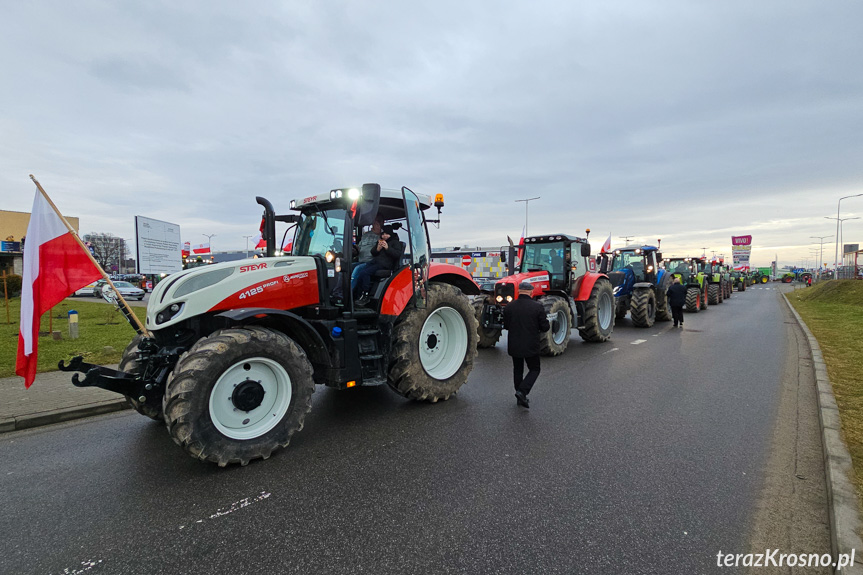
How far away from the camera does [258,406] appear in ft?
13.2

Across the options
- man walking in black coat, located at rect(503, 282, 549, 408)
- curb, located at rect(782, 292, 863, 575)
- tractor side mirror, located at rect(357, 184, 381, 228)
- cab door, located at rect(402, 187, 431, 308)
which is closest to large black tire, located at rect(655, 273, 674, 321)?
curb, located at rect(782, 292, 863, 575)

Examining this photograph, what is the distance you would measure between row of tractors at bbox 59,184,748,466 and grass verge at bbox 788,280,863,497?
401 centimetres

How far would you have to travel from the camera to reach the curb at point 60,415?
483cm

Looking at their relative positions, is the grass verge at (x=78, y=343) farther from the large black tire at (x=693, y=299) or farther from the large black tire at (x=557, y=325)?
the large black tire at (x=693, y=299)

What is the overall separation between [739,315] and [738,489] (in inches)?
678

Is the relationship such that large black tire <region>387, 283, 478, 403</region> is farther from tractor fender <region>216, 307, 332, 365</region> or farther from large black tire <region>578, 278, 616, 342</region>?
large black tire <region>578, 278, 616, 342</region>

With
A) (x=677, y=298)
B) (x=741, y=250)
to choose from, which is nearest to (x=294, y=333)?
(x=677, y=298)

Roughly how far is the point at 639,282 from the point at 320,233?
13330 millimetres

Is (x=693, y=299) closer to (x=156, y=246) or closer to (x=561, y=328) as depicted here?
(x=561, y=328)

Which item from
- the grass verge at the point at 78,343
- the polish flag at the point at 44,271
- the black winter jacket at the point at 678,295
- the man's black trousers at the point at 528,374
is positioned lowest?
the grass verge at the point at 78,343

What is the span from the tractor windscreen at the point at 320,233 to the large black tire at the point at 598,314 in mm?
7338

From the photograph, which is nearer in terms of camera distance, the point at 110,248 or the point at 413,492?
the point at 413,492

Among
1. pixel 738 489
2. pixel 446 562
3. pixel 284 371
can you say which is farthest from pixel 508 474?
pixel 284 371

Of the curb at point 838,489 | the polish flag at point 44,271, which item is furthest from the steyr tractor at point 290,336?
the curb at point 838,489
